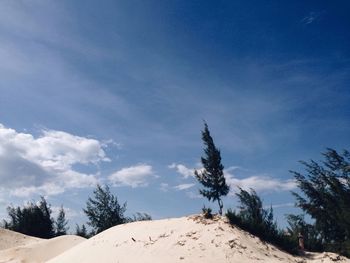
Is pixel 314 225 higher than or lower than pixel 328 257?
higher

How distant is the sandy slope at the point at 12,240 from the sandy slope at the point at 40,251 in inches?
193

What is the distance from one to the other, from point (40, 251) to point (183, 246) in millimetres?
16407

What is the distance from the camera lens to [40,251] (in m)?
27.2

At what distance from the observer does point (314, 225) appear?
96.5ft

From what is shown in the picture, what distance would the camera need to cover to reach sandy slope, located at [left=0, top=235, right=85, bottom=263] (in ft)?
85.7

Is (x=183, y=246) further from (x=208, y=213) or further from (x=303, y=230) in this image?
(x=303, y=230)

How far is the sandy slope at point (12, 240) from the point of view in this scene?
3356 cm

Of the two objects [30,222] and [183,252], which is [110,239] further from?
[30,222]

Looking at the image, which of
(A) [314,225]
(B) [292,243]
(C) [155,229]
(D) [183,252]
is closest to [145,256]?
(D) [183,252]

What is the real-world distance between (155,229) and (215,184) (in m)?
14.7

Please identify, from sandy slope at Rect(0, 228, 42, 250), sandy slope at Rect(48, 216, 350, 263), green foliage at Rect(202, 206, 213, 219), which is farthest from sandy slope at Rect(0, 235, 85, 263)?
green foliage at Rect(202, 206, 213, 219)

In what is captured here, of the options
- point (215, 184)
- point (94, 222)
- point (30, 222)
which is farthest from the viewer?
point (30, 222)

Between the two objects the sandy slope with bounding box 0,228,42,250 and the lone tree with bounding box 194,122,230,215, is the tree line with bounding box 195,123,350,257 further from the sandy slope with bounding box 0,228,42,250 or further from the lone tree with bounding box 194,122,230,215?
the sandy slope with bounding box 0,228,42,250

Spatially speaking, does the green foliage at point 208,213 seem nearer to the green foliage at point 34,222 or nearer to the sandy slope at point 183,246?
the sandy slope at point 183,246
